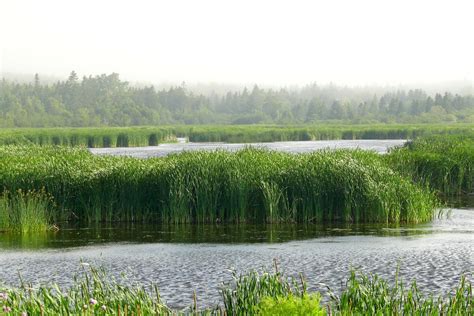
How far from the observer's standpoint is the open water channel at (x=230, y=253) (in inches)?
680

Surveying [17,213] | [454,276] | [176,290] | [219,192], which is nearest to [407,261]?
[454,276]

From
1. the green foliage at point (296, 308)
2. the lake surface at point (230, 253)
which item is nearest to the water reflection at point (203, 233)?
the lake surface at point (230, 253)

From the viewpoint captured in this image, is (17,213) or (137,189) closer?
(17,213)

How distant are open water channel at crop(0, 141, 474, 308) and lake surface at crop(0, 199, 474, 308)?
23mm

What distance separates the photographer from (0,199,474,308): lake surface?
1731 cm

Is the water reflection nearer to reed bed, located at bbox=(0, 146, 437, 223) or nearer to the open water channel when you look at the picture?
the open water channel

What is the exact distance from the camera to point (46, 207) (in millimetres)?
26219

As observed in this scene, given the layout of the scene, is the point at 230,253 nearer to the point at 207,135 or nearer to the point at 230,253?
the point at 230,253

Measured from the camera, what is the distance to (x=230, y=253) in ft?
67.6

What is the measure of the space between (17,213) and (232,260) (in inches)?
349

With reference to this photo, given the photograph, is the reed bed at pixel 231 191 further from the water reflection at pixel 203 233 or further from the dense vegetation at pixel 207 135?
the dense vegetation at pixel 207 135

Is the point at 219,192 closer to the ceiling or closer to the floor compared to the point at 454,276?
closer to the ceiling

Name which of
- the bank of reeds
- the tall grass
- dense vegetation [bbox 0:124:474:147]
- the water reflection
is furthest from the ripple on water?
dense vegetation [bbox 0:124:474:147]

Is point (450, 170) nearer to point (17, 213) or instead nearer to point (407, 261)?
point (407, 261)
